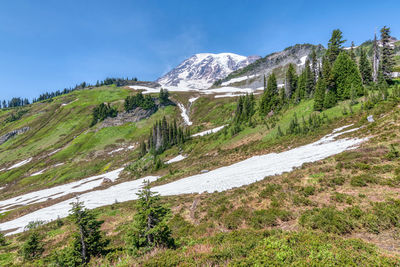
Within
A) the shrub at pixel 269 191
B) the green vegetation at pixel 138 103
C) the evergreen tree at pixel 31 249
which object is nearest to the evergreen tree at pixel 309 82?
the shrub at pixel 269 191

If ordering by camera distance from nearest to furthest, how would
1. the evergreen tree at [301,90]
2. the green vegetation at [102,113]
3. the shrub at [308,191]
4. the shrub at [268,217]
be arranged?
the shrub at [268,217] < the shrub at [308,191] < the evergreen tree at [301,90] < the green vegetation at [102,113]

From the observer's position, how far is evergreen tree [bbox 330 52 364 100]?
135 ft

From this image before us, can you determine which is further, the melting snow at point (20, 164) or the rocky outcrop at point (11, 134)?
the rocky outcrop at point (11, 134)

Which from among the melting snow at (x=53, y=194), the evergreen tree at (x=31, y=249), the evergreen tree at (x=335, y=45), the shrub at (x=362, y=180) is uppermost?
the evergreen tree at (x=335, y=45)

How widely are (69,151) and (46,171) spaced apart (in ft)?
58.9

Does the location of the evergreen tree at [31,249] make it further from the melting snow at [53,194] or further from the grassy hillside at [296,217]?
the melting snow at [53,194]

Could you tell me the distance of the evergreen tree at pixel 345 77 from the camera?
41.3 meters

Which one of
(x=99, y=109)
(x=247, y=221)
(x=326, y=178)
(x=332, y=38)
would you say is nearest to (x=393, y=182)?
(x=326, y=178)

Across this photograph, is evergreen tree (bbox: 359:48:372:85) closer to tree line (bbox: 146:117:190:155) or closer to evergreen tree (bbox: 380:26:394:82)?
evergreen tree (bbox: 380:26:394:82)

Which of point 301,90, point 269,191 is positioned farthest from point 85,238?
point 301,90

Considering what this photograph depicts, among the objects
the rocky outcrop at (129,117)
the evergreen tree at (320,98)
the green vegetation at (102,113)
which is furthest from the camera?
the green vegetation at (102,113)

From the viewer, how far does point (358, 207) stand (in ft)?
33.9

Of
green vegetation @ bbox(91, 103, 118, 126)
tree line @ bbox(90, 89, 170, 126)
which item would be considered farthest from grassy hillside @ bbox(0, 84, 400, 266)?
tree line @ bbox(90, 89, 170, 126)

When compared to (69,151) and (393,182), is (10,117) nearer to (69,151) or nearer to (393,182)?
(69,151)
